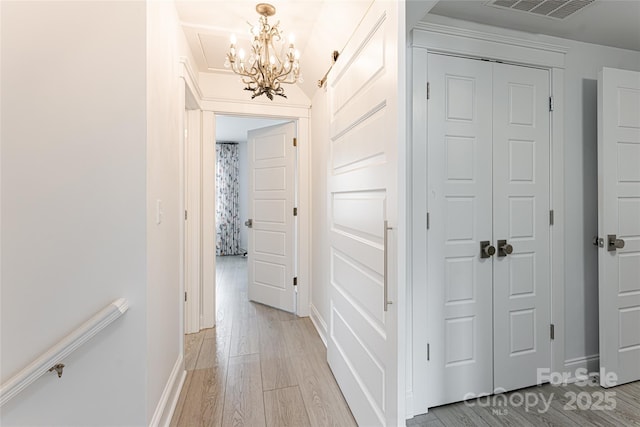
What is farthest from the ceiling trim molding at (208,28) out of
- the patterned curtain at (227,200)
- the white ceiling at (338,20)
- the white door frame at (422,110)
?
the patterned curtain at (227,200)

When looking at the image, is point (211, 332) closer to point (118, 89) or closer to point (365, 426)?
point (365, 426)

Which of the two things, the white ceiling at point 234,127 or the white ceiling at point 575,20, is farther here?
the white ceiling at point 234,127

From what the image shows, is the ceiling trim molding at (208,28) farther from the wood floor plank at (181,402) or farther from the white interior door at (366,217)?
the wood floor plank at (181,402)

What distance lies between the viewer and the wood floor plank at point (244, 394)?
1.69 meters

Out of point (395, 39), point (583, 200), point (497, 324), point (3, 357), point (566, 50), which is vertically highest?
point (566, 50)

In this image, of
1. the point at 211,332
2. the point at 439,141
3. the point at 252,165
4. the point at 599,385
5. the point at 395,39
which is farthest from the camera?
the point at 252,165

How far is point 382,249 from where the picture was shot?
134cm

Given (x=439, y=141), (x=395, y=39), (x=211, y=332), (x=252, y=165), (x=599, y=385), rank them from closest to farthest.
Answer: (x=395, y=39)
(x=439, y=141)
(x=599, y=385)
(x=211, y=332)
(x=252, y=165)

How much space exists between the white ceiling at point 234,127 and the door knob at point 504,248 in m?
3.70

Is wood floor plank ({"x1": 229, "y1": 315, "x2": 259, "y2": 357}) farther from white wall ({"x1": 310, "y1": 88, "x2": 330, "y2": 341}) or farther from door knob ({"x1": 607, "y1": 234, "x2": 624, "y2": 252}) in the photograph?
door knob ({"x1": 607, "y1": 234, "x2": 624, "y2": 252})

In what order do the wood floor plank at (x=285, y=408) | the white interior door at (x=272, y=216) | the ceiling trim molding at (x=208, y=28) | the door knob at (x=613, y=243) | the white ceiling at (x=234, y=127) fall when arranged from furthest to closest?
the white ceiling at (x=234, y=127), the white interior door at (x=272, y=216), the ceiling trim molding at (x=208, y=28), the door knob at (x=613, y=243), the wood floor plank at (x=285, y=408)

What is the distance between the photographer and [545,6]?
173 cm

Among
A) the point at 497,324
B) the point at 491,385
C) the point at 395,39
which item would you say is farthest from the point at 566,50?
the point at 491,385

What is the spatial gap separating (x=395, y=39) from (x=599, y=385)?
8.69 feet
